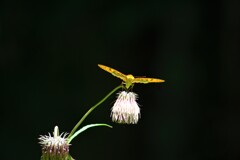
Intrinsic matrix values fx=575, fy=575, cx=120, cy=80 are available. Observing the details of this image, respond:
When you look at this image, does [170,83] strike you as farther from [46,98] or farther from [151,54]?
[46,98]

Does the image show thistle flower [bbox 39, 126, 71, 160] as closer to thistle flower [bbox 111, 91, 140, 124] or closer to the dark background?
thistle flower [bbox 111, 91, 140, 124]

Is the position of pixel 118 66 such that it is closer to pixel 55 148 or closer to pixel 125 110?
pixel 125 110

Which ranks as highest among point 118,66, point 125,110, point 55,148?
point 118,66

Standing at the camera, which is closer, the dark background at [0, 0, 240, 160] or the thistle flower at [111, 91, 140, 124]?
the thistle flower at [111, 91, 140, 124]

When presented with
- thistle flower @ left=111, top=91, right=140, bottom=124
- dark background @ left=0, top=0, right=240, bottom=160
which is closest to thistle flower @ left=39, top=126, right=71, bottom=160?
thistle flower @ left=111, top=91, right=140, bottom=124

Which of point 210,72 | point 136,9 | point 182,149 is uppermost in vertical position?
point 136,9

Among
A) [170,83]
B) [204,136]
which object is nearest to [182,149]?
[204,136]

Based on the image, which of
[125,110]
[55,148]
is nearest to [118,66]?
[125,110]

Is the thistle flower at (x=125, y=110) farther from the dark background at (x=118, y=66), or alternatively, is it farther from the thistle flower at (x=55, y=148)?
the dark background at (x=118, y=66)
